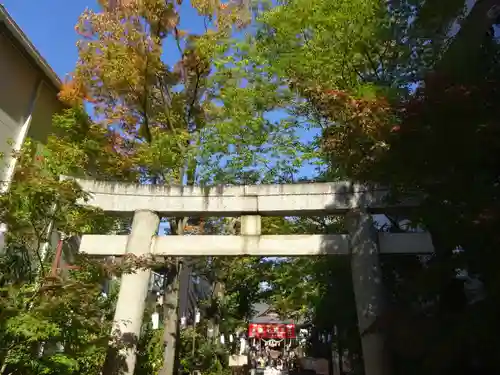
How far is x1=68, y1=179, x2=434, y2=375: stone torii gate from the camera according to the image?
29.8 feet

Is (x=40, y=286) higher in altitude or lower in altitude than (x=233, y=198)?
lower

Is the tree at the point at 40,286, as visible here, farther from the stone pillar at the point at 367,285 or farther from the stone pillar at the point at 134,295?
the stone pillar at the point at 367,285

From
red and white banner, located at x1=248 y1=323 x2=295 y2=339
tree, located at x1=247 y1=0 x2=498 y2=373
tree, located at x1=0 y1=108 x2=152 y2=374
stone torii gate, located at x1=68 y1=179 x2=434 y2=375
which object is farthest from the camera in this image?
red and white banner, located at x1=248 y1=323 x2=295 y2=339

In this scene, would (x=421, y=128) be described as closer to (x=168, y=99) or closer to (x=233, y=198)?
(x=233, y=198)

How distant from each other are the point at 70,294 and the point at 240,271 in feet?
48.6

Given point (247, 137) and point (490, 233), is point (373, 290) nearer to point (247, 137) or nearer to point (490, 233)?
point (490, 233)

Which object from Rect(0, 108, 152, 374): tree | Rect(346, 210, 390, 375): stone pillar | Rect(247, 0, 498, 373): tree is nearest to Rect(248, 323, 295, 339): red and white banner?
Rect(247, 0, 498, 373): tree

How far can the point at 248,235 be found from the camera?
9680mm

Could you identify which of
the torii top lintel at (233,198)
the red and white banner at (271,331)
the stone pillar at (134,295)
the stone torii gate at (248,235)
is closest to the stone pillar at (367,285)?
the stone torii gate at (248,235)

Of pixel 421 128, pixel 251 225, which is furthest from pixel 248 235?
pixel 421 128

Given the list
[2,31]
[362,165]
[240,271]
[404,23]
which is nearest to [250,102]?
[404,23]

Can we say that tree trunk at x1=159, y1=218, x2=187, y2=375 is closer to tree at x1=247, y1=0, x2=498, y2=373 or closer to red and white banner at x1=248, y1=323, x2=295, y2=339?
Result: tree at x1=247, y1=0, x2=498, y2=373

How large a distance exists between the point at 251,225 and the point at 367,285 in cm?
298

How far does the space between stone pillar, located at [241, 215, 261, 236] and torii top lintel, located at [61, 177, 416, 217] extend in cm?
13
